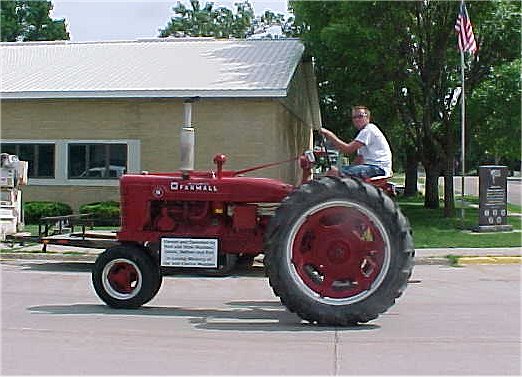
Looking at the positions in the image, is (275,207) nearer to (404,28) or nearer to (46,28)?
(404,28)

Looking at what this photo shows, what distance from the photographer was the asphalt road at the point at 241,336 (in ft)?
23.4

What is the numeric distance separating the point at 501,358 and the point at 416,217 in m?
19.4

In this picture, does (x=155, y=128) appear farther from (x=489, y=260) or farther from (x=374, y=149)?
(x=374, y=149)

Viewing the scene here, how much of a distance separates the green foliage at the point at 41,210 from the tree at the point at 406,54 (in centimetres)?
859

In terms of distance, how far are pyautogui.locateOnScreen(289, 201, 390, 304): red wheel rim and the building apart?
1266 cm

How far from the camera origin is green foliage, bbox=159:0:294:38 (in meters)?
67.2

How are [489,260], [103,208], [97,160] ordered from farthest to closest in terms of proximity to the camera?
1. [97,160]
2. [103,208]
3. [489,260]

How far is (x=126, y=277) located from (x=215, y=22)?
62.6 m

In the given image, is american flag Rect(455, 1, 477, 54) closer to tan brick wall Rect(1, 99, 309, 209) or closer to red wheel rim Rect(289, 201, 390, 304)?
tan brick wall Rect(1, 99, 309, 209)

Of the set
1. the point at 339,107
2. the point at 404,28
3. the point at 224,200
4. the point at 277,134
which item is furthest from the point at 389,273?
the point at 339,107

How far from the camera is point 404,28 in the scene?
80.4ft

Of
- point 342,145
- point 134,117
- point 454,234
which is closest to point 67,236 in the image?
point 342,145

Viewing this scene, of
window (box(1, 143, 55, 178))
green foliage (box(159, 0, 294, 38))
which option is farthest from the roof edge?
green foliage (box(159, 0, 294, 38))

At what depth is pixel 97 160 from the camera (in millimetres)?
23625
